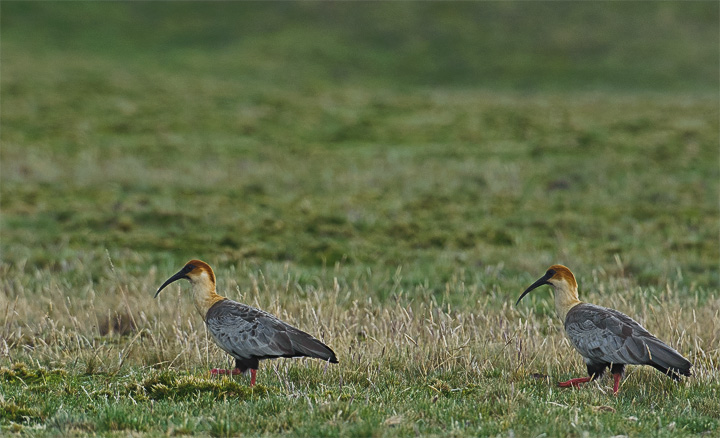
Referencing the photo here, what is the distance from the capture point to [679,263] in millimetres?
16500

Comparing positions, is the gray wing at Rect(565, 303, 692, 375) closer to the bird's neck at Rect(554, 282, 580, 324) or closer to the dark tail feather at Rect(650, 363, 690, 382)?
the dark tail feather at Rect(650, 363, 690, 382)

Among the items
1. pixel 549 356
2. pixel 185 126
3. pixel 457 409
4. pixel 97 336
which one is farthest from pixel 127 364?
pixel 185 126

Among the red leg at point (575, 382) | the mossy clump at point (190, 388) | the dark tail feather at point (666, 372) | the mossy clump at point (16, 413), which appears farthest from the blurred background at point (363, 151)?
the mossy clump at point (16, 413)

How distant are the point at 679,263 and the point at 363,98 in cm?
3628

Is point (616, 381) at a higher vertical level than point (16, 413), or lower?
lower

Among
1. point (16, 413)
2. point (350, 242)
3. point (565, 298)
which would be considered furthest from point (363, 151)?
point (16, 413)

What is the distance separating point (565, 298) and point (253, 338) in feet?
11.8

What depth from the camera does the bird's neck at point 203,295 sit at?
8914 millimetres

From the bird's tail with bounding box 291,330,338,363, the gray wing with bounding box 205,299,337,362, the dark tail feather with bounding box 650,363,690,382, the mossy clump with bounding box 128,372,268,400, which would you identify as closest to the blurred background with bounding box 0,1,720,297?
the dark tail feather with bounding box 650,363,690,382

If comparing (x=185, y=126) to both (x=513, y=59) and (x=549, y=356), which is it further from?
(x=513, y=59)

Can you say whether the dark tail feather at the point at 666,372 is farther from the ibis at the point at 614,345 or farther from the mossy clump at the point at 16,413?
the mossy clump at the point at 16,413

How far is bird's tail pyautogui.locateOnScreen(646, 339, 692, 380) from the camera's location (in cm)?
765

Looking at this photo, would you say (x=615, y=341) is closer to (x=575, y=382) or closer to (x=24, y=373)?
(x=575, y=382)

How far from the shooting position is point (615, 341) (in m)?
8.05
